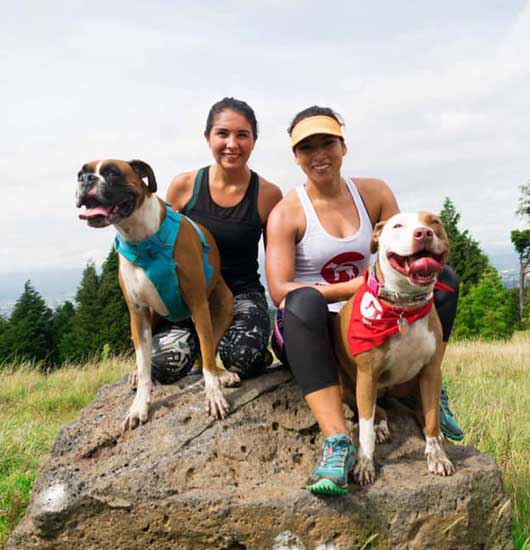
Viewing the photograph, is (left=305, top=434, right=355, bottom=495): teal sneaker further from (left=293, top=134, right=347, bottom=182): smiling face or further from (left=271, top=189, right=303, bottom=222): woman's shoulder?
(left=293, top=134, right=347, bottom=182): smiling face

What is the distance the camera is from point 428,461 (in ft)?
10.2

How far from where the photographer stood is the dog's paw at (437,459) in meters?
3.01

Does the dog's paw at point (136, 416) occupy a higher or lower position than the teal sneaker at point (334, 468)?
higher

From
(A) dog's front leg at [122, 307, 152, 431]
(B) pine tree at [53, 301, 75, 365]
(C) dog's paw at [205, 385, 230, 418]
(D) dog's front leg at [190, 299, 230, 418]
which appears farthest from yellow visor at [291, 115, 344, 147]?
(B) pine tree at [53, 301, 75, 365]

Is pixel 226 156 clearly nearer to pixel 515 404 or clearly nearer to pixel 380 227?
pixel 380 227

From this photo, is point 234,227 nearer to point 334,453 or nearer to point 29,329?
point 334,453

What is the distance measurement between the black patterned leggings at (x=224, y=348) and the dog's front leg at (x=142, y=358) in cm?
25

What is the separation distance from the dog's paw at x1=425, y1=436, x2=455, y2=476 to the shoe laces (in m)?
0.51

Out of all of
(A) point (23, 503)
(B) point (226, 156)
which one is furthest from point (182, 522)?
(B) point (226, 156)

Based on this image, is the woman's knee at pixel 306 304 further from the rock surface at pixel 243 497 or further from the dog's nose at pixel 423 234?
the dog's nose at pixel 423 234

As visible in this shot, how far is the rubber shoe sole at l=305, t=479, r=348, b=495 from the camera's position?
9.12 ft

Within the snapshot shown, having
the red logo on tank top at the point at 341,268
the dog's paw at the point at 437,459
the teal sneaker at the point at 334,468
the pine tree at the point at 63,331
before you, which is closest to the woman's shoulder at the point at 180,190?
the red logo on tank top at the point at 341,268

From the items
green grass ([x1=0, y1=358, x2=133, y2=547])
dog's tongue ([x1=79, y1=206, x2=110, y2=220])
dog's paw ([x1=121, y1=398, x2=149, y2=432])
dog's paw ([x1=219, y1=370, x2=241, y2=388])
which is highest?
dog's tongue ([x1=79, y1=206, x2=110, y2=220])

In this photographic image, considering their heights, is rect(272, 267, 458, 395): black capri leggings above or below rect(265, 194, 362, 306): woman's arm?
below
